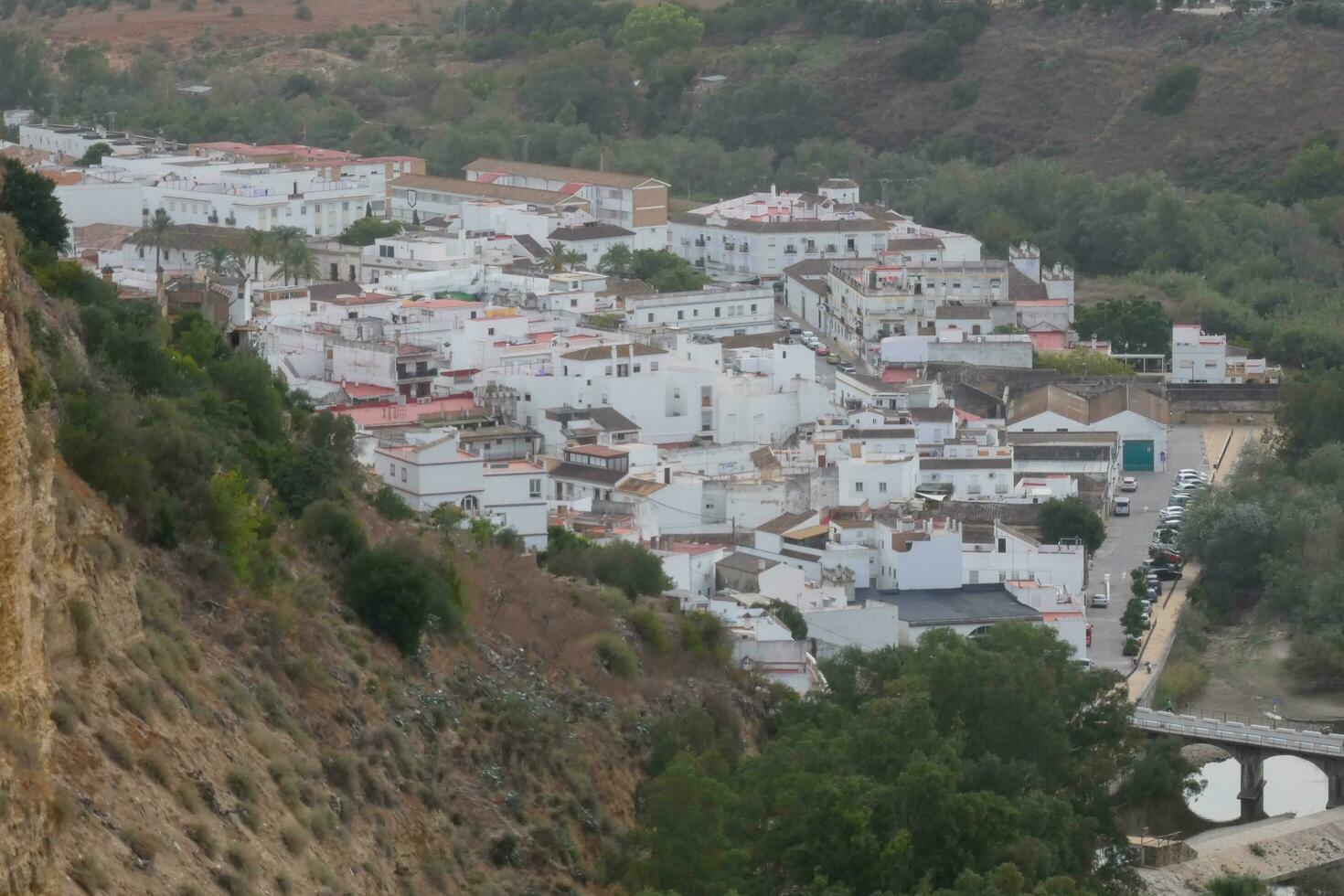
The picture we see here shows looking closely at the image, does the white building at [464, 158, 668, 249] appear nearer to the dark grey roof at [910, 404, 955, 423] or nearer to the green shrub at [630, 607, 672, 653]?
the dark grey roof at [910, 404, 955, 423]

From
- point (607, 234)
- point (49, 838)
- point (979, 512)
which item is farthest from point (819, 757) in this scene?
point (607, 234)

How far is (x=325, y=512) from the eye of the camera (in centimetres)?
1838

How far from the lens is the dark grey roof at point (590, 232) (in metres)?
47.6

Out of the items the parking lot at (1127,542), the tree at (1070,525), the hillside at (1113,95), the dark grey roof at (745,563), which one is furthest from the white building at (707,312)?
the hillside at (1113,95)

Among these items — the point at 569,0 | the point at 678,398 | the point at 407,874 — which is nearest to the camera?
the point at 407,874

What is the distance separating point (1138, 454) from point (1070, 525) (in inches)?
250

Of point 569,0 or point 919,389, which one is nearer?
point 919,389

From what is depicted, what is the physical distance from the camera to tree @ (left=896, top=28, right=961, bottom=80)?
212ft

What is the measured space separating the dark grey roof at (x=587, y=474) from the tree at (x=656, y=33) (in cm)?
3863

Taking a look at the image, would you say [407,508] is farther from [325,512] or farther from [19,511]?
[19,511]

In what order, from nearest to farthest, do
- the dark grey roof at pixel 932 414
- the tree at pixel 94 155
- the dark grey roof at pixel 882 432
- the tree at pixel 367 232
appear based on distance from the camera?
the dark grey roof at pixel 882 432
the dark grey roof at pixel 932 414
the tree at pixel 367 232
the tree at pixel 94 155

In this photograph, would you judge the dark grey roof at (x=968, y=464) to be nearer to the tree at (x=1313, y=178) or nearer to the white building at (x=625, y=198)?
the white building at (x=625, y=198)

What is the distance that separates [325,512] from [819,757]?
3538 millimetres

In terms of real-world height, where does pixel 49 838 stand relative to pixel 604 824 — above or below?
above
